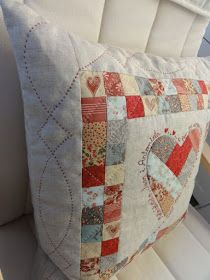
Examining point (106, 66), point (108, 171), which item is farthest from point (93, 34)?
point (108, 171)

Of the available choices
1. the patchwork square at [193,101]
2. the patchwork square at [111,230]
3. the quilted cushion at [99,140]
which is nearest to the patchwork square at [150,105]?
the quilted cushion at [99,140]

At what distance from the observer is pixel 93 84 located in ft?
1.69

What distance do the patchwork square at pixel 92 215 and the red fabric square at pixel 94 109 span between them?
6.2 inches

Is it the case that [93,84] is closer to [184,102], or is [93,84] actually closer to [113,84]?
[113,84]

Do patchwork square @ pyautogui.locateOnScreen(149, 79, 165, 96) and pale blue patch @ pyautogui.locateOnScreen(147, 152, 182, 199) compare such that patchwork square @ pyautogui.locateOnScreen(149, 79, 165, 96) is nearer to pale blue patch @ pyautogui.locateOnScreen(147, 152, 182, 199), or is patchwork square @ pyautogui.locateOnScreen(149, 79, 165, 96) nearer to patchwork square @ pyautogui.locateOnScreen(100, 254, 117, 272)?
pale blue patch @ pyautogui.locateOnScreen(147, 152, 182, 199)

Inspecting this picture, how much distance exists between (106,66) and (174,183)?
0.29 metres

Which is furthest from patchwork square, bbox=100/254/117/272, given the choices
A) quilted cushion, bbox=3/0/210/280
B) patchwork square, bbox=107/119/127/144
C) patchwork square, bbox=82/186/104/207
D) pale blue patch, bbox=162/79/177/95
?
pale blue patch, bbox=162/79/177/95

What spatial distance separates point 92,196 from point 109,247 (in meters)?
0.12

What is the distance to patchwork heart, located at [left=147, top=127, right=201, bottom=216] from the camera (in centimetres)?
62

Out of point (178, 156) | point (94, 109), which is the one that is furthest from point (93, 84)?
point (178, 156)

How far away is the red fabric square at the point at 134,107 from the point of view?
0.56 metres

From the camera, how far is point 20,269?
0.68 metres

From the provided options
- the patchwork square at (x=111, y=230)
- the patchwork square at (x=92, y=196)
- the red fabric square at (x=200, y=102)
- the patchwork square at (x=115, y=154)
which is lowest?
the patchwork square at (x=111, y=230)

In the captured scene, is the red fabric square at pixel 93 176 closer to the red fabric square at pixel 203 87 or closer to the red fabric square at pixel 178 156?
the red fabric square at pixel 178 156
